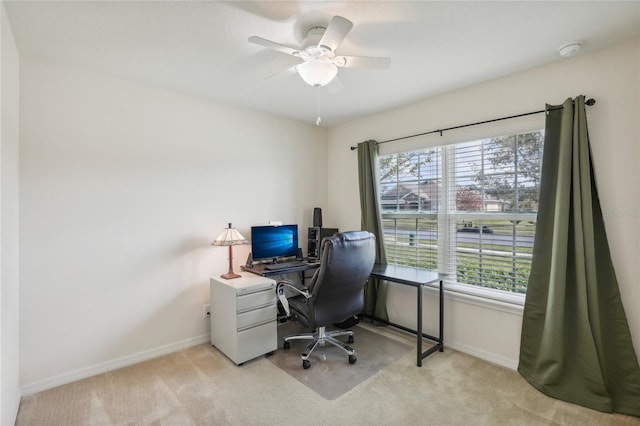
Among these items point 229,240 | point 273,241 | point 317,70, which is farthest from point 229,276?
point 317,70

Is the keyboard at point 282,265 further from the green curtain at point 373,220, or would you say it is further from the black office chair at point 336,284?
the green curtain at point 373,220

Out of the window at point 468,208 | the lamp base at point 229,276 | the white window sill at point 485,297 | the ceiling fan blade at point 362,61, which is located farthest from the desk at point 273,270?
the ceiling fan blade at point 362,61

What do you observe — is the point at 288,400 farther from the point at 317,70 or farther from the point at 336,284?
the point at 317,70

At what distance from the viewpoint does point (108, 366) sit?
2453 millimetres

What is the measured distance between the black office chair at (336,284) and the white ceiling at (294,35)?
4.36 ft

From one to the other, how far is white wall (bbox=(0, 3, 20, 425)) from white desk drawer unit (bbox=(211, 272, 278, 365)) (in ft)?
4.31

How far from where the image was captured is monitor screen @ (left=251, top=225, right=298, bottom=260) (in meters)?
→ 3.18

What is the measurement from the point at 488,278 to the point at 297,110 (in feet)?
8.28

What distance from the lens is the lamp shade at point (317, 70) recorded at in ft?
6.12

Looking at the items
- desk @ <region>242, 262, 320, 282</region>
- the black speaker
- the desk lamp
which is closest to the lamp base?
the desk lamp

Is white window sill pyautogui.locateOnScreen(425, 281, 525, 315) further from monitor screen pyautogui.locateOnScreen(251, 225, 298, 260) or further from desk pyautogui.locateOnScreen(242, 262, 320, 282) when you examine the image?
monitor screen pyautogui.locateOnScreen(251, 225, 298, 260)

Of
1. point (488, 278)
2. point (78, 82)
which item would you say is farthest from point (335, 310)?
point (78, 82)

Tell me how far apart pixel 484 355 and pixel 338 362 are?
1251mm

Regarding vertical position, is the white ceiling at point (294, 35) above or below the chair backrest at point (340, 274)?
above
